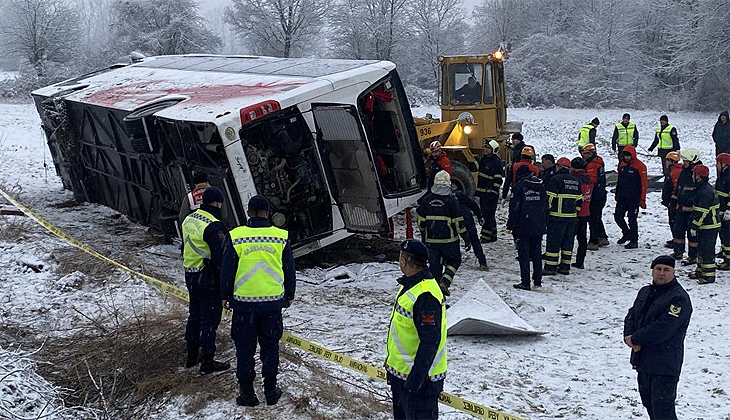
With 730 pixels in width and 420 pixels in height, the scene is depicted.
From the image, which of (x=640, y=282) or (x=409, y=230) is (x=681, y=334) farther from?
(x=409, y=230)

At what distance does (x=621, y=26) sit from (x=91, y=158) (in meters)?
36.6

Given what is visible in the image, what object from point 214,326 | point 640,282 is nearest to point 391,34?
point 640,282

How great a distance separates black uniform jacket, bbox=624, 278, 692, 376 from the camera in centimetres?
450

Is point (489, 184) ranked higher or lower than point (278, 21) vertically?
lower

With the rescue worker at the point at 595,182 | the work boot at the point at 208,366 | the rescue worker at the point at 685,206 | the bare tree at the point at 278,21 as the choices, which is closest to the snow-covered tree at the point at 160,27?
the bare tree at the point at 278,21

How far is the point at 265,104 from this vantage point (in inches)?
297

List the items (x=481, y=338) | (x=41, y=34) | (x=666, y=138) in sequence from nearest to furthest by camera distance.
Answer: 1. (x=481, y=338)
2. (x=666, y=138)
3. (x=41, y=34)

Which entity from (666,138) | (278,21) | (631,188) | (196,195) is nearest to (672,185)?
(631,188)

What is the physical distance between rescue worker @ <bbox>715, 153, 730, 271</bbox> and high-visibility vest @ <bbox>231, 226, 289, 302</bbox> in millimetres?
6402

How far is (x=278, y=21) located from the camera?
153 ft

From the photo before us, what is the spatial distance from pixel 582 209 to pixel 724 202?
5.73 ft

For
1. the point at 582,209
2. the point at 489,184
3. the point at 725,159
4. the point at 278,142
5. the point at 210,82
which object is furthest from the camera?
the point at 489,184

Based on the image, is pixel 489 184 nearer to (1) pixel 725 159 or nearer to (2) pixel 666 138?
(1) pixel 725 159

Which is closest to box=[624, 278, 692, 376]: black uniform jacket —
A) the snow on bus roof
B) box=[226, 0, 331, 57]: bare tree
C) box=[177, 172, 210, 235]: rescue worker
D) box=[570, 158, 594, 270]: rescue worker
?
box=[177, 172, 210, 235]: rescue worker
